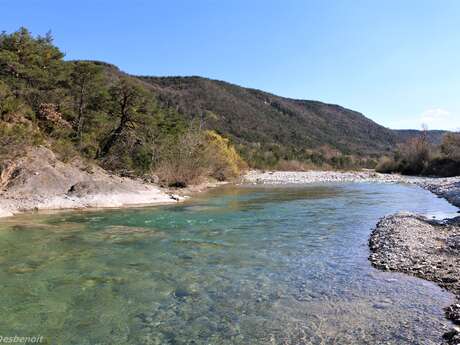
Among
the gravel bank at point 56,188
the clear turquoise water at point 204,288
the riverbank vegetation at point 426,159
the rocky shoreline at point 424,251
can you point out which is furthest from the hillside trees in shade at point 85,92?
the riverbank vegetation at point 426,159

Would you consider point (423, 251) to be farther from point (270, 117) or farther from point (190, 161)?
point (270, 117)

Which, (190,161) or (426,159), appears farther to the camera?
(426,159)

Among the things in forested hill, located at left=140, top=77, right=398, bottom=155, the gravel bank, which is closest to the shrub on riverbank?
the gravel bank

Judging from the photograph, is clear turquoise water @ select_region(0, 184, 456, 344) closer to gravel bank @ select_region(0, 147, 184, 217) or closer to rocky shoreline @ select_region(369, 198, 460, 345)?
rocky shoreline @ select_region(369, 198, 460, 345)

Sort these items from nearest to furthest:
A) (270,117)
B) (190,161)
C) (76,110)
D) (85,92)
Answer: (85,92) < (76,110) < (190,161) < (270,117)

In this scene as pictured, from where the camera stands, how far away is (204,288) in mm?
8648

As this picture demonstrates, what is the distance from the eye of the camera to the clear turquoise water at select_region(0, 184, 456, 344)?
650cm

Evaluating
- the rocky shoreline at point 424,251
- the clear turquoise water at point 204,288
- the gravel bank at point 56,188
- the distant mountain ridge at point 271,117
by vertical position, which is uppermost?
the distant mountain ridge at point 271,117

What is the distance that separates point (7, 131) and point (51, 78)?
405 inches

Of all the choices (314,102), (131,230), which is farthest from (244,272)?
(314,102)

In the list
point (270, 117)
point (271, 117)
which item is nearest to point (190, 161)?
point (270, 117)

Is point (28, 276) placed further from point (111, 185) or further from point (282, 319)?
point (111, 185)

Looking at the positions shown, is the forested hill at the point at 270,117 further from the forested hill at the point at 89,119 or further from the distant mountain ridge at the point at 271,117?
the forested hill at the point at 89,119

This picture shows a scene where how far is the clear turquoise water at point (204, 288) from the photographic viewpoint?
6.50m
